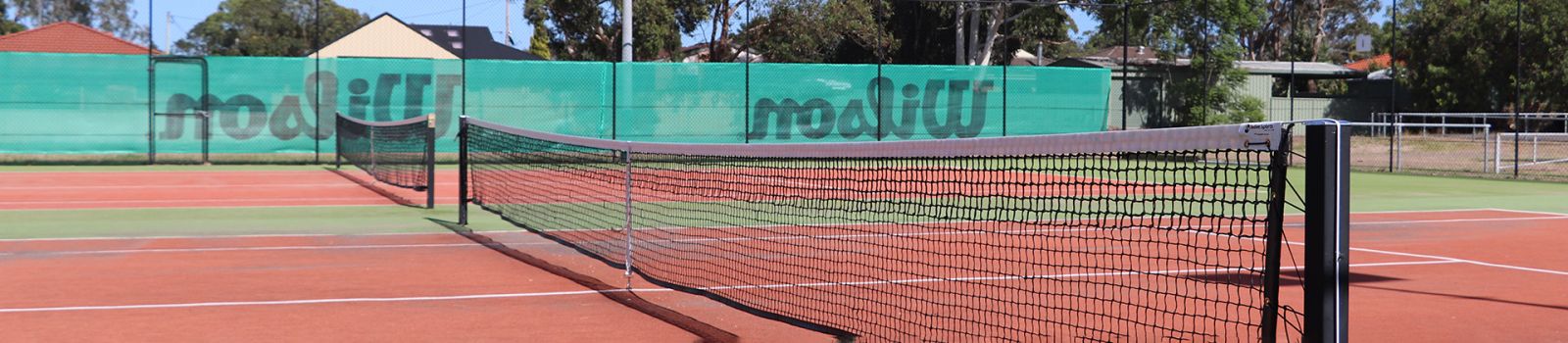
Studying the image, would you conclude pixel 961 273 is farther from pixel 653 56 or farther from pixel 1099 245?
pixel 653 56

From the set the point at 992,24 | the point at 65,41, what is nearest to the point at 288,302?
the point at 992,24

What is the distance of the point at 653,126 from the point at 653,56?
12245 mm

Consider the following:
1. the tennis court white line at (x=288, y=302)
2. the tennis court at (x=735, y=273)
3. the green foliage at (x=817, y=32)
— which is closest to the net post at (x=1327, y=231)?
the tennis court at (x=735, y=273)

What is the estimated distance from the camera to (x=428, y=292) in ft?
25.2

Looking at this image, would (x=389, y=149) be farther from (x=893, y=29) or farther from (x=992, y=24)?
(x=893, y=29)

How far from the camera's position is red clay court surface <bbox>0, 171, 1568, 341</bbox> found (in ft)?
21.0

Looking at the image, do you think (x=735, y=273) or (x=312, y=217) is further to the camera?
(x=312, y=217)

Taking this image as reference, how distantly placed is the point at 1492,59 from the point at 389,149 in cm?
3219

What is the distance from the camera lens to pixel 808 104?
85.4 ft

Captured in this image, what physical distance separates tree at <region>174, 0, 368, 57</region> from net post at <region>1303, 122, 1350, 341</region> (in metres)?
49.0

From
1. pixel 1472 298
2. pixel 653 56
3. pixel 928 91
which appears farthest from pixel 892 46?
pixel 1472 298

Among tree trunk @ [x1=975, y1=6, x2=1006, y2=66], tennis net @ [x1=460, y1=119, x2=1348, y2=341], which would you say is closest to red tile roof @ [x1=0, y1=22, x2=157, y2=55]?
tree trunk @ [x1=975, y1=6, x2=1006, y2=66]

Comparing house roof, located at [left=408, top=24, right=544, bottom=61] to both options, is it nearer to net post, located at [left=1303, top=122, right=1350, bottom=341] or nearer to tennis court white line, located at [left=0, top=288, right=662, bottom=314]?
tennis court white line, located at [left=0, top=288, right=662, bottom=314]

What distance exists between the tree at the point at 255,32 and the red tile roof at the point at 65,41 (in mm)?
6957
